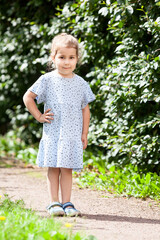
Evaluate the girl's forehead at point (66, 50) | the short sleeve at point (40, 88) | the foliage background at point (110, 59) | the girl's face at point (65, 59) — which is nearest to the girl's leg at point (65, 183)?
the short sleeve at point (40, 88)

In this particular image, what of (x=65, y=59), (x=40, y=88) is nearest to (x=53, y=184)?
(x=40, y=88)

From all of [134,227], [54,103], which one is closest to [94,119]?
[54,103]

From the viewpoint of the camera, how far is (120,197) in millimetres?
4328

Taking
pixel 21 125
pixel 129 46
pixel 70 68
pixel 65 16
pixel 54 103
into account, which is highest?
pixel 65 16

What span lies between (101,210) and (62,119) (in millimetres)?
938

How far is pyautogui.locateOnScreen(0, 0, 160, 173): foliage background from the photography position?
165 inches

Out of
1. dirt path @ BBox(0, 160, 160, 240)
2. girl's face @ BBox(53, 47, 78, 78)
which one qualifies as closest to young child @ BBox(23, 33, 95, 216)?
girl's face @ BBox(53, 47, 78, 78)

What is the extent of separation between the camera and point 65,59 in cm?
347

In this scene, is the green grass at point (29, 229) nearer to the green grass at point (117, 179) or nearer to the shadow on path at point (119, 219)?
the shadow on path at point (119, 219)

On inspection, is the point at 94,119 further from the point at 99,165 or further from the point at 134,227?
the point at 134,227

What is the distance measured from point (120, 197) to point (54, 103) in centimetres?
141

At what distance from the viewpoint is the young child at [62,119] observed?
136 inches

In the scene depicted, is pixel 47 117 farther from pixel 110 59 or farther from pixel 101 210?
pixel 110 59

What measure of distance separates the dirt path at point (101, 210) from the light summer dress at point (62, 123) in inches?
18.8
